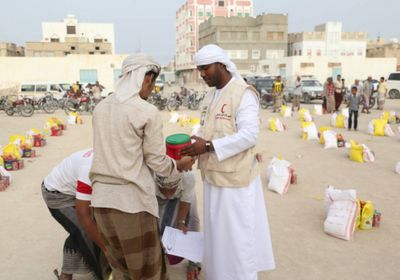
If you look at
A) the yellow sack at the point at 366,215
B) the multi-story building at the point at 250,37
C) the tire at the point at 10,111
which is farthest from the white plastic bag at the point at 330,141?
the multi-story building at the point at 250,37

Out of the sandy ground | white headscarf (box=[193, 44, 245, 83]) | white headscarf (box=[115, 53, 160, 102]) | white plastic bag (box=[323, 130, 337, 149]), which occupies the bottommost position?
the sandy ground

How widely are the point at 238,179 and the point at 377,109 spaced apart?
15.3m

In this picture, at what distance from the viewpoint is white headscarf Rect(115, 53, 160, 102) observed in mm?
1722

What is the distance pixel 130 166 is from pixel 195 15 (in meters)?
59.1

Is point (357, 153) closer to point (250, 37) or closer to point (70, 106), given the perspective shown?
point (70, 106)

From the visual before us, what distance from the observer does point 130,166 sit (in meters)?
1.72

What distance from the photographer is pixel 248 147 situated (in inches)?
84.7

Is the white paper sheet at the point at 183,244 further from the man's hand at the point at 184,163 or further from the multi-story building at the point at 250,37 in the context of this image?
the multi-story building at the point at 250,37

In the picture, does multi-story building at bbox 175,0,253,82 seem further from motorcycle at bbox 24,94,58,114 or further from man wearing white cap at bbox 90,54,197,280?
man wearing white cap at bbox 90,54,197,280

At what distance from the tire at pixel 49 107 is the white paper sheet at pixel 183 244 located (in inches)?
593

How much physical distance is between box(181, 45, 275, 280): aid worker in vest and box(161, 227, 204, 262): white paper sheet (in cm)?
14

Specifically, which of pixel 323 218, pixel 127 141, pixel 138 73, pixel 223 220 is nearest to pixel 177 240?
pixel 223 220

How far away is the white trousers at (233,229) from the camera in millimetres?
2260

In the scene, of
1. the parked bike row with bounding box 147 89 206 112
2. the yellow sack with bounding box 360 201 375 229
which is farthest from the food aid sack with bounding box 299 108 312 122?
the yellow sack with bounding box 360 201 375 229
